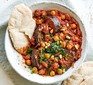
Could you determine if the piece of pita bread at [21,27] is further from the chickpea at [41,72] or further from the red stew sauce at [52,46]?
the chickpea at [41,72]

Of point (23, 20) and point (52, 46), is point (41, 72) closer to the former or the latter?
point (52, 46)

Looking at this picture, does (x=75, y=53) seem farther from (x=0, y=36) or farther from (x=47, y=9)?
(x=0, y=36)

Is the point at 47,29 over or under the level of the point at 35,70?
over

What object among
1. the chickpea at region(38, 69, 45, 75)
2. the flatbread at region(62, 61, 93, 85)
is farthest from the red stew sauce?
the flatbread at region(62, 61, 93, 85)

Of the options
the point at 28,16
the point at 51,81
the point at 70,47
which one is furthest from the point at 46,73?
the point at 28,16

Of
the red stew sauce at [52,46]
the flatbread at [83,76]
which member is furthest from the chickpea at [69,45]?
the flatbread at [83,76]

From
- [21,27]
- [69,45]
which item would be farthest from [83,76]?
[21,27]
